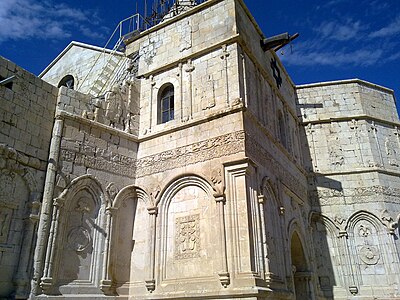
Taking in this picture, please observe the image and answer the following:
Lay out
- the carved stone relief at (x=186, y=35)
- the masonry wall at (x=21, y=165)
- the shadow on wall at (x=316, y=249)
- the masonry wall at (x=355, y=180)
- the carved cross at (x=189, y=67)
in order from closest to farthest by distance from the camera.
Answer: the masonry wall at (x=21, y=165) < the carved cross at (x=189, y=67) < the carved stone relief at (x=186, y=35) < the shadow on wall at (x=316, y=249) < the masonry wall at (x=355, y=180)

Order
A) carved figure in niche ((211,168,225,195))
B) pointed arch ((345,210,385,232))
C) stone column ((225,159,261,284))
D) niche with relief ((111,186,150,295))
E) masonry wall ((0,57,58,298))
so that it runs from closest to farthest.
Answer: masonry wall ((0,57,58,298)), stone column ((225,159,261,284)), carved figure in niche ((211,168,225,195)), niche with relief ((111,186,150,295)), pointed arch ((345,210,385,232))

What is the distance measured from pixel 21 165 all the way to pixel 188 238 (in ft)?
15.1

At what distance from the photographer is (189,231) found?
973 centimetres

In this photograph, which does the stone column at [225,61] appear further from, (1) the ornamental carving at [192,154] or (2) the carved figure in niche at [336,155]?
(2) the carved figure in niche at [336,155]

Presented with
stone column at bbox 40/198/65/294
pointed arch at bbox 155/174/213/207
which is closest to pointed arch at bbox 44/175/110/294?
stone column at bbox 40/198/65/294

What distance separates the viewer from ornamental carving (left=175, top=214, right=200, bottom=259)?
31.2 ft

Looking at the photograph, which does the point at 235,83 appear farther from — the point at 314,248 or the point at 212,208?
the point at 314,248

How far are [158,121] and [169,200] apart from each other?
9.32 ft

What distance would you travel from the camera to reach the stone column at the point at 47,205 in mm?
8579

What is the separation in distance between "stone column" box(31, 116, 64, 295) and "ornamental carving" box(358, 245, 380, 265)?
10.8 m

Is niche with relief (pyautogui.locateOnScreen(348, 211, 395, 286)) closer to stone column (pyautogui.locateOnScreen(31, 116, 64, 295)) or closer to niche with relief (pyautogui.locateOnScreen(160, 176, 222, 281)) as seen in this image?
niche with relief (pyautogui.locateOnScreen(160, 176, 222, 281))

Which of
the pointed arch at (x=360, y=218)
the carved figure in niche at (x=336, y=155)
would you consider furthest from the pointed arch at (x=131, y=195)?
the carved figure in niche at (x=336, y=155)

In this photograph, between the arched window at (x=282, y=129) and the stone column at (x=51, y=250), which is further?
the arched window at (x=282, y=129)

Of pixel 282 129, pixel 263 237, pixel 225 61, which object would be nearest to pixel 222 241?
pixel 263 237
